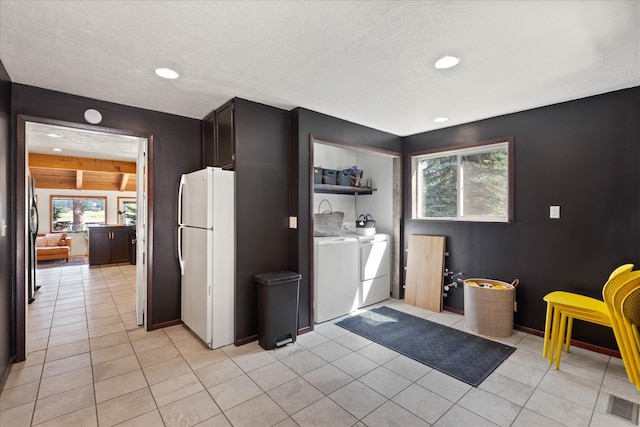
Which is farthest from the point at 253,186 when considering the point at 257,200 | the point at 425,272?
the point at 425,272

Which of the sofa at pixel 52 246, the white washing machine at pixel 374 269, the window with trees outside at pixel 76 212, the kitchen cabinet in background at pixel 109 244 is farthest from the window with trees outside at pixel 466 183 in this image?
the window with trees outside at pixel 76 212

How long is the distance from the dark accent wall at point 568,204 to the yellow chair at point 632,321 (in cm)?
69

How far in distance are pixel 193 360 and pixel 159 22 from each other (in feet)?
8.52

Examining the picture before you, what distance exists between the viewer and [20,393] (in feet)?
7.22

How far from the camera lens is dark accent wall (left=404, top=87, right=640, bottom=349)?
2740 mm

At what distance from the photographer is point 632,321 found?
2213mm

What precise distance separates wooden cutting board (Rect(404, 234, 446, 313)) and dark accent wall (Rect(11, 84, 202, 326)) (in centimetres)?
304

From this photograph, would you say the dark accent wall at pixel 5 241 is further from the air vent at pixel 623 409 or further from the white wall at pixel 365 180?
the air vent at pixel 623 409

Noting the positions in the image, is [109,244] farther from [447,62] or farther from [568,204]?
[568,204]

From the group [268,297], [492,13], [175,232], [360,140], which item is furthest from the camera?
[360,140]

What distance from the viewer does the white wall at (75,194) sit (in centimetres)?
870

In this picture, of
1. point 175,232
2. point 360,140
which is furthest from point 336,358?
point 360,140

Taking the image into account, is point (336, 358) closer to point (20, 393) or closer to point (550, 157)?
point (20, 393)

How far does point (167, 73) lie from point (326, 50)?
4.31 ft
